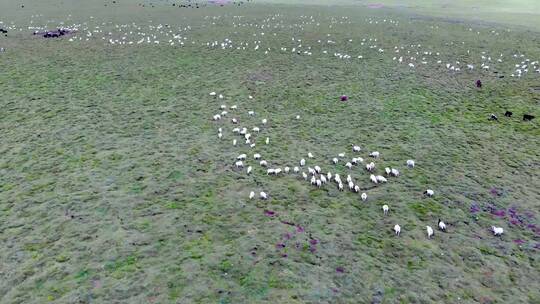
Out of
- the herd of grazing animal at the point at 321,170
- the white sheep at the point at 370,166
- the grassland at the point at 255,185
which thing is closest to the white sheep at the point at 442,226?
the herd of grazing animal at the point at 321,170

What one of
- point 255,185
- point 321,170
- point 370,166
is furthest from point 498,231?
point 255,185

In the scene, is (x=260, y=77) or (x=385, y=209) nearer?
(x=385, y=209)

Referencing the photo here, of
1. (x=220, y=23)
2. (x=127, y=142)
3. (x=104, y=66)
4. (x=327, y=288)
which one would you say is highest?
(x=220, y=23)

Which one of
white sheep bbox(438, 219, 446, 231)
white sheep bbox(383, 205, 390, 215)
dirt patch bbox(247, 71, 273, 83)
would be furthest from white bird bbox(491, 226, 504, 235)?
dirt patch bbox(247, 71, 273, 83)

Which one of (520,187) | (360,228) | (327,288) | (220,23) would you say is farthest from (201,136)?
(220,23)

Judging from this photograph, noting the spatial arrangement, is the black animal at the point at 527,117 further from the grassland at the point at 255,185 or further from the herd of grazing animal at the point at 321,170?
the herd of grazing animal at the point at 321,170

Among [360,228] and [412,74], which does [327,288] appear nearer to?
[360,228]

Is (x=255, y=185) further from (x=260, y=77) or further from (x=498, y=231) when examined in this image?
(x=260, y=77)

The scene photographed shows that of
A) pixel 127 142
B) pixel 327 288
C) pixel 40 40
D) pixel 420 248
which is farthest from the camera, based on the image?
pixel 40 40
